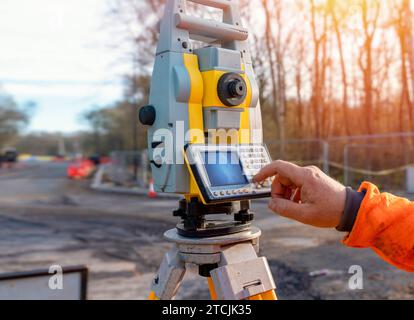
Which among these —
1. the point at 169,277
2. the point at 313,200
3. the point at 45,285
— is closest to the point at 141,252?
the point at 45,285

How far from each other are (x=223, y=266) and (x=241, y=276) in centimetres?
9

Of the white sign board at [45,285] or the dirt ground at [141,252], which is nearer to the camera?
the white sign board at [45,285]

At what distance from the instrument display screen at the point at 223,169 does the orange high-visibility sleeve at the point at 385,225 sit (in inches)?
20.3

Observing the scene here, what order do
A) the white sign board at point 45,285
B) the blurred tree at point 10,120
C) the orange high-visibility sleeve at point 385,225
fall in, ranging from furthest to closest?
the blurred tree at point 10,120
the white sign board at point 45,285
the orange high-visibility sleeve at point 385,225

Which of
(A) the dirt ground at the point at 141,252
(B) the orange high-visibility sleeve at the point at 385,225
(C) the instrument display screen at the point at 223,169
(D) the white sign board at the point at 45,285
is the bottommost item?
(A) the dirt ground at the point at 141,252

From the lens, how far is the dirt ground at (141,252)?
423 cm

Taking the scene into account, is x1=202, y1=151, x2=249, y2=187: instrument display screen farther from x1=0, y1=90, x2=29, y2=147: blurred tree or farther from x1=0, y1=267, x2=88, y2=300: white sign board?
x1=0, y1=90, x2=29, y2=147: blurred tree

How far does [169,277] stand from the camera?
1.81m

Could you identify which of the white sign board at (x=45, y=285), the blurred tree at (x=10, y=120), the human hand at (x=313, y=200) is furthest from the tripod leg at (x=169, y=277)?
the blurred tree at (x=10, y=120)

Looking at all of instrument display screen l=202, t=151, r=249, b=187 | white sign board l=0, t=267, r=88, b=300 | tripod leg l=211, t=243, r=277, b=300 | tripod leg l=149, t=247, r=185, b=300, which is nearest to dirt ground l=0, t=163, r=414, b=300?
white sign board l=0, t=267, r=88, b=300

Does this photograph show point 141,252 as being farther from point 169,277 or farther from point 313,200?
point 313,200

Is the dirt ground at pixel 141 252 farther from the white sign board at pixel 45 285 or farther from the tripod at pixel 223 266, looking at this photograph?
the tripod at pixel 223 266
